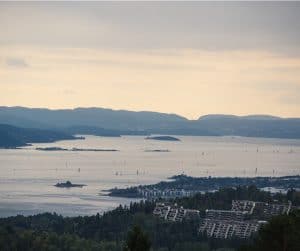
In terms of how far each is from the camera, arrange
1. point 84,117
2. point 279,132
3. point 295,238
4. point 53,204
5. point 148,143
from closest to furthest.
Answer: point 295,238 → point 53,204 → point 148,143 → point 279,132 → point 84,117

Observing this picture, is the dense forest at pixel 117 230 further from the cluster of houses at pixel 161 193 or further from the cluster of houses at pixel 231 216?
the cluster of houses at pixel 161 193

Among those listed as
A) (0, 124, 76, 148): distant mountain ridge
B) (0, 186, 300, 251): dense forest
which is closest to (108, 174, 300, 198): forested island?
(0, 186, 300, 251): dense forest

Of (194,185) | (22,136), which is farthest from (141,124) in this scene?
(194,185)

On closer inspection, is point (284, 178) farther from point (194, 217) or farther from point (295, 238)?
point (295, 238)

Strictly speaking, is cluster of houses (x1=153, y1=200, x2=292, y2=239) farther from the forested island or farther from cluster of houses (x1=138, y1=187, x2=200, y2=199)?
the forested island

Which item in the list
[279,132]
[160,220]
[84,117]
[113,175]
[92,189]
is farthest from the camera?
[84,117]

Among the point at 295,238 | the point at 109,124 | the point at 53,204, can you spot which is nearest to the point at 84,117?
the point at 109,124
